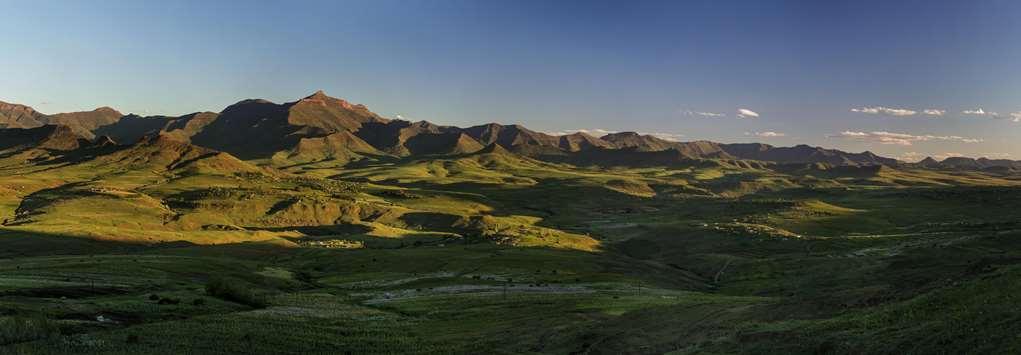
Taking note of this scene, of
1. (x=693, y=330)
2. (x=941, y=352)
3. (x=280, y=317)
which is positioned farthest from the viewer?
(x=280, y=317)

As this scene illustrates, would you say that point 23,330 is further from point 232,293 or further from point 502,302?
point 502,302

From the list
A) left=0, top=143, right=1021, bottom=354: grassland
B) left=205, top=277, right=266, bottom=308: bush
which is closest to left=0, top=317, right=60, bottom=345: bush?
left=0, top=143, right=1021, bottom=354: grassland

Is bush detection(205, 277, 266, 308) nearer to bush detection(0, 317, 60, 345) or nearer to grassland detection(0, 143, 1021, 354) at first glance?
grassland detection(0, 143, 1021, 354)

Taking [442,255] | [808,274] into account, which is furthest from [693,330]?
[442,255]

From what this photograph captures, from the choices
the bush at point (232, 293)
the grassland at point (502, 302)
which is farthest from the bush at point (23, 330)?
the bush at point (232, 293)

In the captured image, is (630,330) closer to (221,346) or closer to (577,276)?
(221,346)

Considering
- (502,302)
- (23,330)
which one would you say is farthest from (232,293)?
(23,330)

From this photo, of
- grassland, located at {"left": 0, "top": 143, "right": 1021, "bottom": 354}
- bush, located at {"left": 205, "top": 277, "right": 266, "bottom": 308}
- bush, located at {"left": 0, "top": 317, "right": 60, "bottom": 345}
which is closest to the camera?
bush, located at {"left": 0, "top": 317, "right": 60, "bottom": 345}

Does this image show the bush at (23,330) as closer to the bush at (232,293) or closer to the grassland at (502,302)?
the grassland at (502,302)

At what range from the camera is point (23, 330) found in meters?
33.7

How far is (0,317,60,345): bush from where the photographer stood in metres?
32.7

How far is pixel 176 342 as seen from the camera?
36.9 m

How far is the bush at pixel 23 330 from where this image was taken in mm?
32656

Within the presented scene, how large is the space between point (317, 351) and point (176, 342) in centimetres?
810
